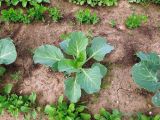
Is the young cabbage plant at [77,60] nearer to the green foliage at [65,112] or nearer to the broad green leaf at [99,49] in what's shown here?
the broad green leaf at [99,49]

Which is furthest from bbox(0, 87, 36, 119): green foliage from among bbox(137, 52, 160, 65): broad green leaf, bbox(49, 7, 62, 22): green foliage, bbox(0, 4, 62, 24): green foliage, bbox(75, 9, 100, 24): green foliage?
bbox(137, 52, 160, 65): broad green leaf

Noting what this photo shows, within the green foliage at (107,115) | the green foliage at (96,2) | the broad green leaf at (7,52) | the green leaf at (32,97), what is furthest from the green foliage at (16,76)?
Answer: the green foliage at (96,2)

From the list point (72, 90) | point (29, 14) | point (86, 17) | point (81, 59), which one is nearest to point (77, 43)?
point (81, 59)

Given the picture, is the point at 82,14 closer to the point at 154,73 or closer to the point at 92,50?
the point at 92,50

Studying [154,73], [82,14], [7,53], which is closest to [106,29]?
[82,14]

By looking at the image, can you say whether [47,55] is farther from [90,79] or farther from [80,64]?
[90,79]

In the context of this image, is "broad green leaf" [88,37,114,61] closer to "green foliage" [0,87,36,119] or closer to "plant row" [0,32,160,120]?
"plant row" [0,32,160,120]
